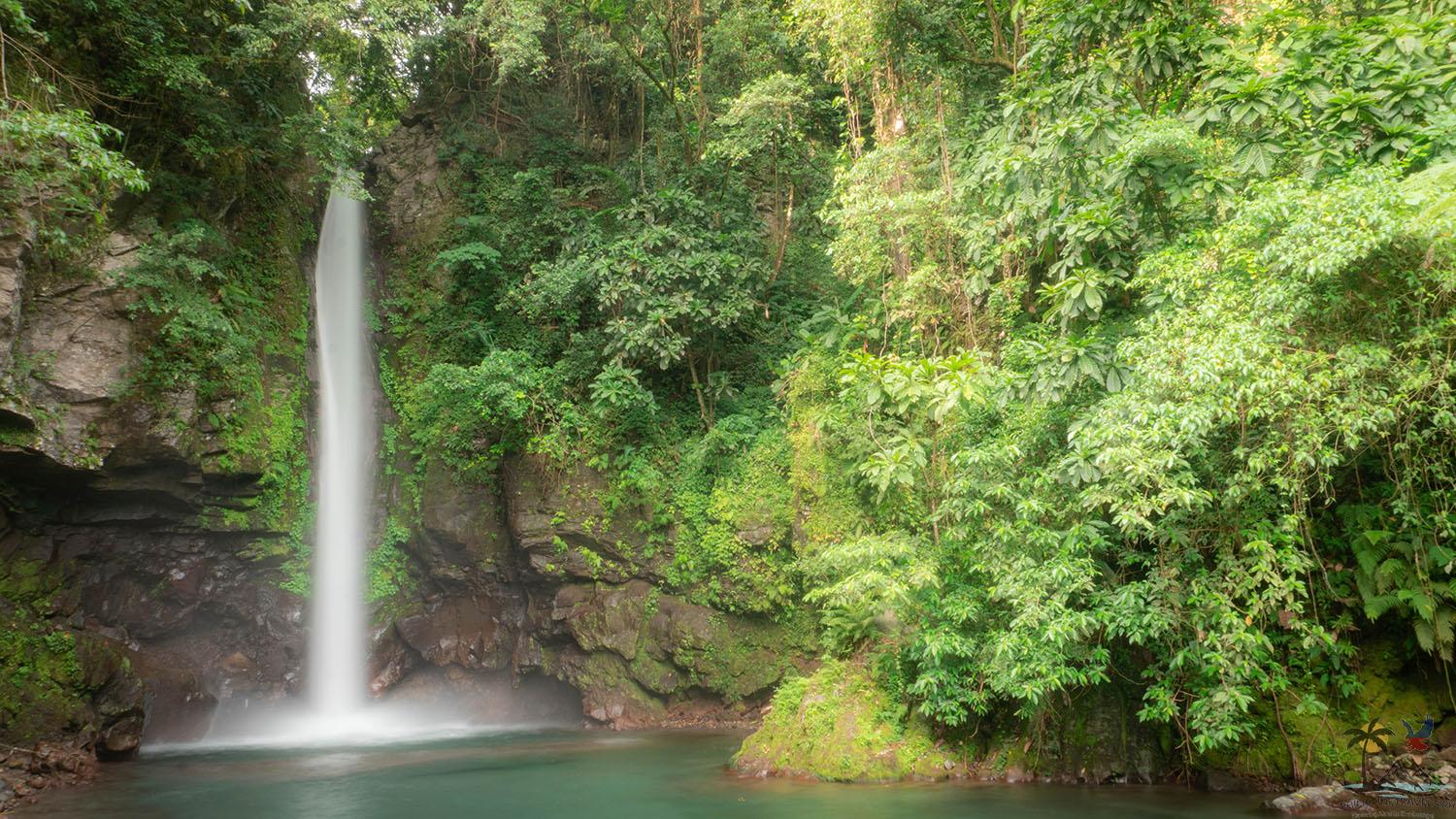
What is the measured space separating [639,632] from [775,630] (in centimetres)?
200

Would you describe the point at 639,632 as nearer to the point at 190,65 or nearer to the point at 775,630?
the point at 775,630

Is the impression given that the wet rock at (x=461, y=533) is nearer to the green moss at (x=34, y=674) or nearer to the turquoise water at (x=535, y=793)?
the turquoise water at (x=535, y=793)

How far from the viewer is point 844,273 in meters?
12.2

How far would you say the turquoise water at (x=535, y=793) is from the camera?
7.60 meters

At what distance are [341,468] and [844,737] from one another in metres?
9.54

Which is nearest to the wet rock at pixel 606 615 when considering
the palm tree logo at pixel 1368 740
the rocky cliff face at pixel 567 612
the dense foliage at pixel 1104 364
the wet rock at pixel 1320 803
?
the rocky cliff face at pixel 567 612

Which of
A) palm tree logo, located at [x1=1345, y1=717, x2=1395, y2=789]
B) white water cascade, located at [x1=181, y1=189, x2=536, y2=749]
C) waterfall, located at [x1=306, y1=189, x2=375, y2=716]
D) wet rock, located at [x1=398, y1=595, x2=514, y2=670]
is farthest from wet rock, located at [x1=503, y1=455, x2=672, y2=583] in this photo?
palm tree logo, located at [x1=1345, y1=717, x2=1395, y2=789]

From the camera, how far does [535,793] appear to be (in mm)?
8758

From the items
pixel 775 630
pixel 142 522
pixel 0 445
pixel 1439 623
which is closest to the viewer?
pixel 1439 623

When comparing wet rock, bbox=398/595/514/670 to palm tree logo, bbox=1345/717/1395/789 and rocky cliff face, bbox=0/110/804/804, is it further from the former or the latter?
palm tree logo, bbox=1345/717/1395/789

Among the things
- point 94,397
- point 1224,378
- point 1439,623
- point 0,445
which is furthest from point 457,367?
point 1439,623

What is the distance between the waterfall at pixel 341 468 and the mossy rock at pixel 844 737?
7.22 m

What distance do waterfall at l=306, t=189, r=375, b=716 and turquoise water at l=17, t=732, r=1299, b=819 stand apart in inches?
93.2

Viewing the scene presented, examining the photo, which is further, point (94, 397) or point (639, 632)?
point (639, 632)
